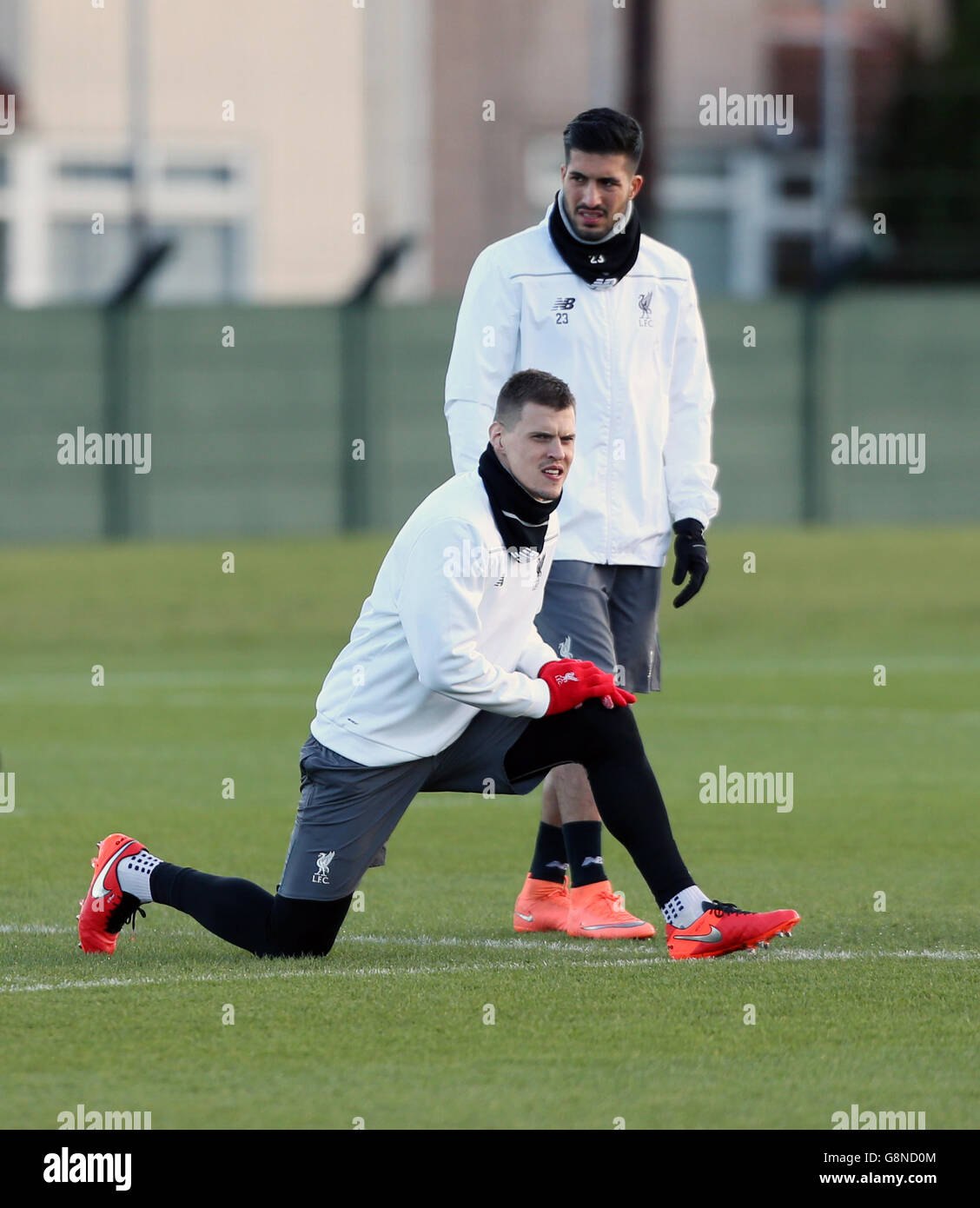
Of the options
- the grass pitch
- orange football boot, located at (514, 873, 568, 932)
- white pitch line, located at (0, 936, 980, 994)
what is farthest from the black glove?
white pitch line, located at (0, 936, 980, 994)

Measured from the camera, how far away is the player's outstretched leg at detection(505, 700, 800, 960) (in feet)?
22.8

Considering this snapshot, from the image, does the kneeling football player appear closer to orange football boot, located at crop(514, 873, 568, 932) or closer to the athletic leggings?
the athletic leggings

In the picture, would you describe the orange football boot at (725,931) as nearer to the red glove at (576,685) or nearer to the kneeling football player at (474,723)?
the kneeling football player at (474,723)

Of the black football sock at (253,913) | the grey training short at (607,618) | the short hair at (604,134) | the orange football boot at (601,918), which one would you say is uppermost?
the short hair at (604,134)

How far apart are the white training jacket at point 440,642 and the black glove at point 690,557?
80cm

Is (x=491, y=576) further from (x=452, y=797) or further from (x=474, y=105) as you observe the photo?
(x=474, y=105)

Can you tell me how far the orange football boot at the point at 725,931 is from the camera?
272 inches

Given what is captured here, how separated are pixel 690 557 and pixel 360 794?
5.01 feet

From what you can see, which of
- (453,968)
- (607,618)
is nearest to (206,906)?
(453,968)

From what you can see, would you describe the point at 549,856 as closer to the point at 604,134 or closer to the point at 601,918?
the point at 601,918

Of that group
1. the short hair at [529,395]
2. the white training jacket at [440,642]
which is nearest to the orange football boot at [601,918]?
the white training jacket at [440,642]

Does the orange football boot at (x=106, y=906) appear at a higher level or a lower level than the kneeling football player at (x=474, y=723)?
lower

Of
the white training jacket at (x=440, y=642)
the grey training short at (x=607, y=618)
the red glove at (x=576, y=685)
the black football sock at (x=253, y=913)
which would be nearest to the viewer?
the white training jacket at (x=440, y=642)

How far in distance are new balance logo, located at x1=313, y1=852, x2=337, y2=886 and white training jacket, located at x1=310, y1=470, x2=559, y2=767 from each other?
0.29 m
